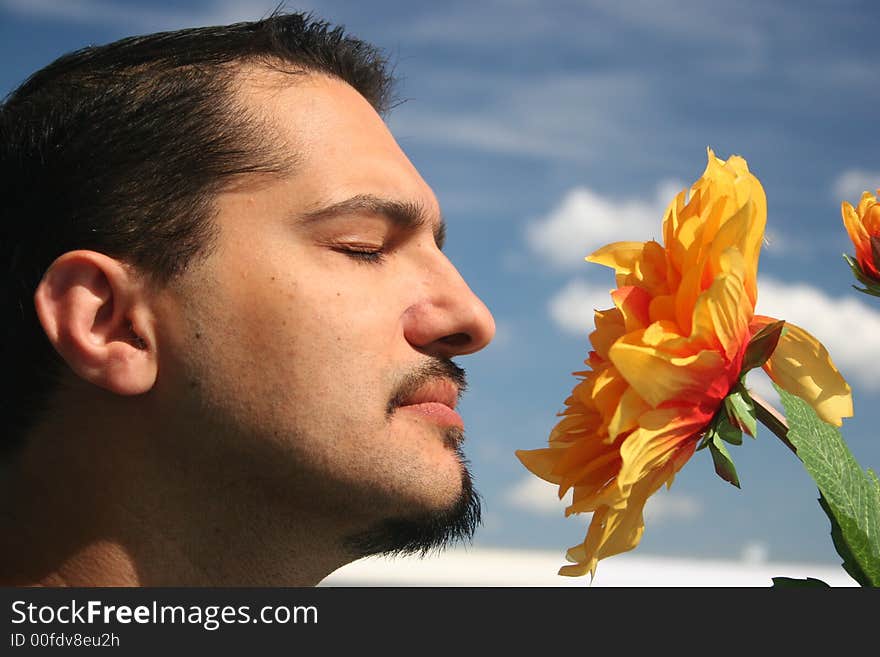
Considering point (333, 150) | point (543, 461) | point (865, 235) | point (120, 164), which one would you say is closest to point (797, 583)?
point (543, 461)

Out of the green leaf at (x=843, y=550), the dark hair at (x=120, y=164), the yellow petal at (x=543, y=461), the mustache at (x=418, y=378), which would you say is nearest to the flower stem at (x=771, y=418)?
the green leaf at (x=843, y=550)

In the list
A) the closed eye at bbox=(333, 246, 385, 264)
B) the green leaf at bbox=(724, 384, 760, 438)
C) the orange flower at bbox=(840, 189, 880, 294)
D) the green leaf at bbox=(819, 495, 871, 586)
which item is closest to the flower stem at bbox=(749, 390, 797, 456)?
the green leaf at bbox=(724, 384, 760, 438)

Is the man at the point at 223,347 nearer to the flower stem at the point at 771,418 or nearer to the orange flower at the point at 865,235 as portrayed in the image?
the orange flower at the point at 865,235

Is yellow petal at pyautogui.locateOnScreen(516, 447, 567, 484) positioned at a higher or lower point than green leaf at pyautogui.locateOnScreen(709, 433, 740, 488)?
higher

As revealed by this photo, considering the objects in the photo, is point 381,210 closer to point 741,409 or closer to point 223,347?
point 223,347

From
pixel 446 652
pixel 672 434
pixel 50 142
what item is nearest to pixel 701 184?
pixel 672 434

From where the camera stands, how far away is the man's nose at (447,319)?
74.9 inches

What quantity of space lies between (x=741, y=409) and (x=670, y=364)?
12 centimetres

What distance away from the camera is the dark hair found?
203 cm

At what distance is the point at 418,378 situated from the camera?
6.14 ft

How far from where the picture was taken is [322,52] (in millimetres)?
2514

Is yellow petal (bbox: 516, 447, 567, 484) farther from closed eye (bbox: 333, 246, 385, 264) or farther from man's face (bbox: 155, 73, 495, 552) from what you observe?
closed eye (bbox: 333, 246, 385, 264)

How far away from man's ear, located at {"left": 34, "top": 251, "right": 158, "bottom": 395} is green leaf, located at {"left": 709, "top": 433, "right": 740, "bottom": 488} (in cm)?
126

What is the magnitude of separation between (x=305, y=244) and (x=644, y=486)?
1.05m
